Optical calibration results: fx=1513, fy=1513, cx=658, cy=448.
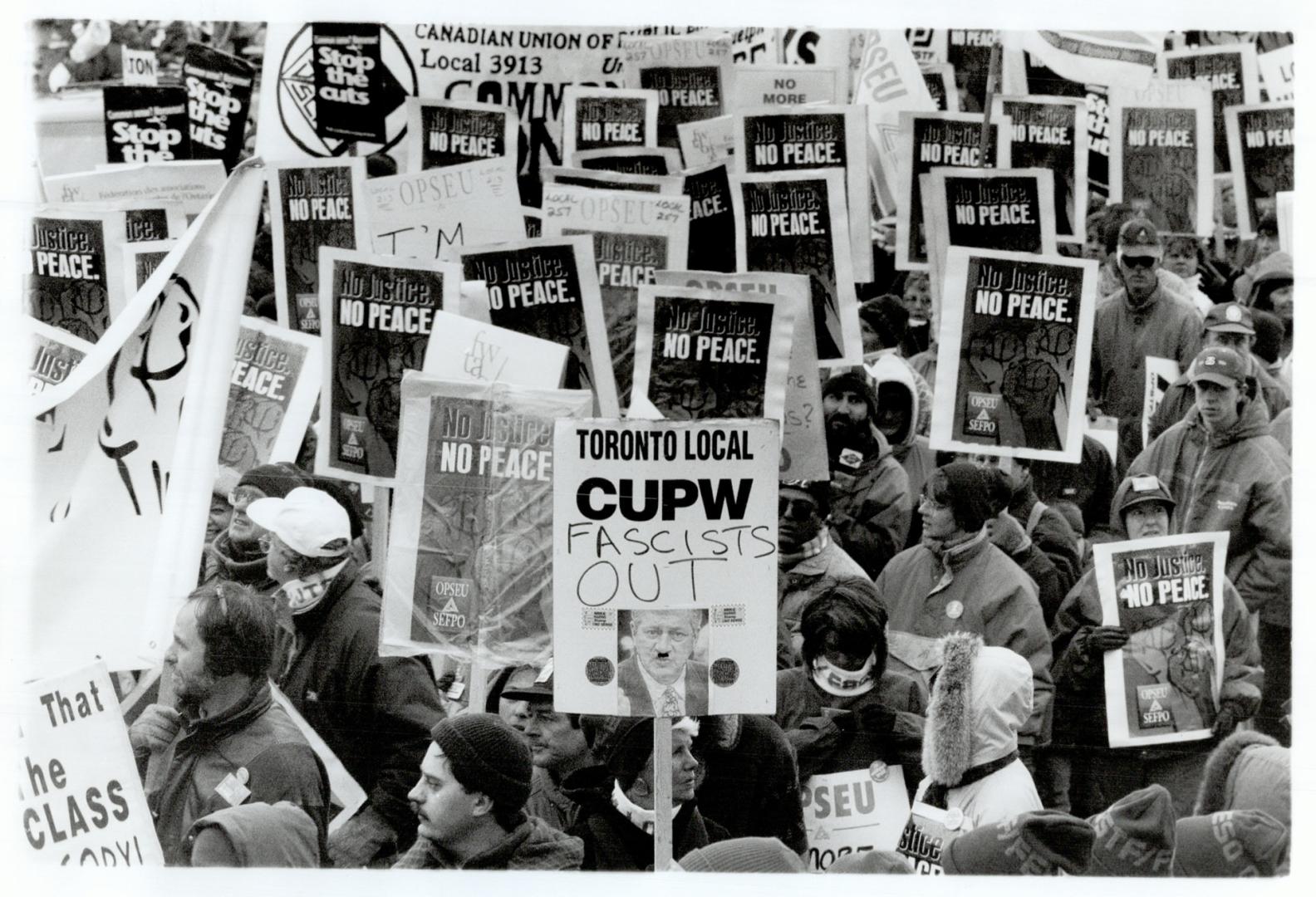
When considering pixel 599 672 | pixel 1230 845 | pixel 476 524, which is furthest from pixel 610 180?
pixel 1230 845

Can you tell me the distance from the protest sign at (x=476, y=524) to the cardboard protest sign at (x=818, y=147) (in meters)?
0.86

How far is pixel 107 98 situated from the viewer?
429 cm

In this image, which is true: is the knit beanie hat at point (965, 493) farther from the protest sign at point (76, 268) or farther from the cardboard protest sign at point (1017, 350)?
the protest sign at point (76, 268)

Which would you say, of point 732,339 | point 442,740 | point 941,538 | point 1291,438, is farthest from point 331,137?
point 1291,438

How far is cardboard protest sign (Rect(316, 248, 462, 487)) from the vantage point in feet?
13.9

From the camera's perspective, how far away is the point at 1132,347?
4.28 metres

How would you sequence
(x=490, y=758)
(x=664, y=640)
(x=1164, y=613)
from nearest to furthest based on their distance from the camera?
(x=664, y=640)
(x=490, y=758)
(x=1164, y=613)

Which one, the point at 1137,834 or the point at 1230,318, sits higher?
the point at 1230,318

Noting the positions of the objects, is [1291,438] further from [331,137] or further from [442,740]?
[331,137]

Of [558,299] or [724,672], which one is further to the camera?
[558,299]

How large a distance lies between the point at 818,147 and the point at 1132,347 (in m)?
1.05

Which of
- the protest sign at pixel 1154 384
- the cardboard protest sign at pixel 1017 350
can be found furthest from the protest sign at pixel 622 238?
the protest sign at pixel 1154 384

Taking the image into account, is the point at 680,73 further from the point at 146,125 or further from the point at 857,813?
the point at 857,813

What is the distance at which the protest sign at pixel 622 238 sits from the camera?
423 cm
